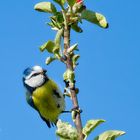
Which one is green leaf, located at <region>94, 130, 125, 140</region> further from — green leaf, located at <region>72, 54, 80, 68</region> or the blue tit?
the blue tit

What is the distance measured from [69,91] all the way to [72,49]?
0.65ft

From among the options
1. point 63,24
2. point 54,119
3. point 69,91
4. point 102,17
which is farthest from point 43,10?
point 54,119

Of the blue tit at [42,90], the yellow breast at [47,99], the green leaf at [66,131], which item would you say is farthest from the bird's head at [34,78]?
the green leaf at [66,131]

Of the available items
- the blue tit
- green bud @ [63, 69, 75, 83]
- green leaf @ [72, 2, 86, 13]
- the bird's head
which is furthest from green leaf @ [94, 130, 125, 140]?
the bird's head

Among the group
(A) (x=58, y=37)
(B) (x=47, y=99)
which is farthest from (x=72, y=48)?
(B) (x=47, y=99)

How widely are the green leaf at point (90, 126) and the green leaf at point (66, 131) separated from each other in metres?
0.07

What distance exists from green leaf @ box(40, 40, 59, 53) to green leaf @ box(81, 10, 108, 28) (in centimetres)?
21

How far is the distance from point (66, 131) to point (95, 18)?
580mm

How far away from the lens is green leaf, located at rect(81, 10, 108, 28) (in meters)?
1.94

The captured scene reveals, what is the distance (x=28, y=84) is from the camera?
4.63 metres

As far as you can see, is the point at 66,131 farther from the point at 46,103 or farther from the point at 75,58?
the point at 46,103

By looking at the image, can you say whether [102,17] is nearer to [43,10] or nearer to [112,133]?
[43,10]

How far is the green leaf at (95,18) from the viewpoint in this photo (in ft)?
6.37

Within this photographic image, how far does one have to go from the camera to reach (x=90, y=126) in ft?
6.04
